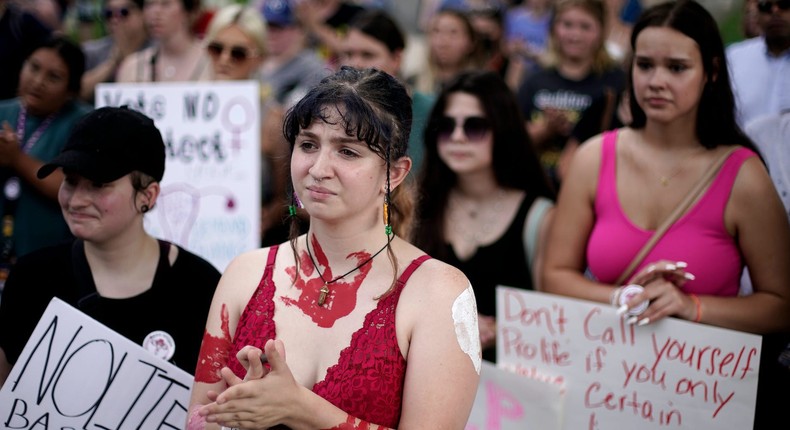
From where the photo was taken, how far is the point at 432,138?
14.1ft

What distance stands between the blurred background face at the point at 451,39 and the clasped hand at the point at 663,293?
3.28 meters

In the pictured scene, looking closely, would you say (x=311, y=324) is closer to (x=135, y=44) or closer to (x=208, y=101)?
(x=208, y=101)

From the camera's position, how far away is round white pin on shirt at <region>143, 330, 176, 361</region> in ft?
9.73

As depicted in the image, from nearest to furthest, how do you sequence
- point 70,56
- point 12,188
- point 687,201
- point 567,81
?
point 687,201 < point 12,188 < point 70,56 < point 567,81

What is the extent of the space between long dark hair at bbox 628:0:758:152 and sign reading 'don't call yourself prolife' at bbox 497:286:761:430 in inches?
30.3

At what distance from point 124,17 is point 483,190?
11.7 feet

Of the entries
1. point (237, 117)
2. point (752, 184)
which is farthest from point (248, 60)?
point (752, 184)

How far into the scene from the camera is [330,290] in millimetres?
2422

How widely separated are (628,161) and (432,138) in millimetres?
1096

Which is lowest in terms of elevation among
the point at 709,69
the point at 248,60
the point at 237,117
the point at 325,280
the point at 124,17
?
the point at 325,280

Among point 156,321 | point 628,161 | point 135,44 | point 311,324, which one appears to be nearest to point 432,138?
point 628,161

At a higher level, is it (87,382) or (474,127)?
(474,127)

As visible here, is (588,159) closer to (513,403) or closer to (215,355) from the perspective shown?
(513,403)

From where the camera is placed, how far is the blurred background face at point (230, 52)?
18.1 feet
